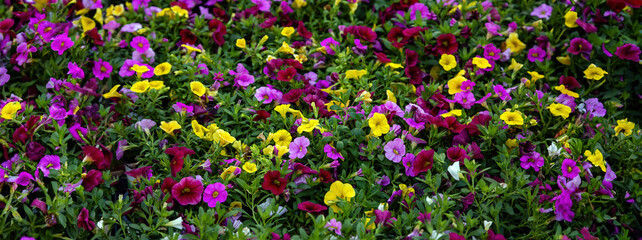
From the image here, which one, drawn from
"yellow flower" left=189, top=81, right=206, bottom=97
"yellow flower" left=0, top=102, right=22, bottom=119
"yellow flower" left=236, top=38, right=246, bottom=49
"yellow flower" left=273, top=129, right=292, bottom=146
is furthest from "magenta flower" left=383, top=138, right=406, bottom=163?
"yellow flower" left=0, top=102, right=22, bottom=119

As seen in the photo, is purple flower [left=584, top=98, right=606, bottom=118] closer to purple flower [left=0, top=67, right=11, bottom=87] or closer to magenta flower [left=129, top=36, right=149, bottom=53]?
magenta flower [left=129, top=36, right=149, bottom=53]

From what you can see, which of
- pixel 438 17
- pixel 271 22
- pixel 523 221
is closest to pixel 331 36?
Answer: pixel 271 22

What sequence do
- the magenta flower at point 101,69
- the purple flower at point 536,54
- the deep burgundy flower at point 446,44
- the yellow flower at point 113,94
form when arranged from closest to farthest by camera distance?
the yellow flower at point 113,94 → the magenta flower at point 101,69 → the deep burgundy flower at point 446,44 → the purple flower at point 536,54

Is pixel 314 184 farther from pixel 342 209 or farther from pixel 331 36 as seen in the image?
pixel 331 36

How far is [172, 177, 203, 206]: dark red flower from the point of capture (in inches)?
86.0

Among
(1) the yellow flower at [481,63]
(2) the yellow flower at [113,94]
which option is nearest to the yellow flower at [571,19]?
(1) the yellow flower at [481,63]

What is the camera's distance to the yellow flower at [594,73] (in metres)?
2.84

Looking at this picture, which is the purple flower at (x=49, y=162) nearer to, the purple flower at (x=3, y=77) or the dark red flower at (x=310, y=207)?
the purple flower at (x=3, y=77)

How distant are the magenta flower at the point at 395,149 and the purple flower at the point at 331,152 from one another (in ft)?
0.67

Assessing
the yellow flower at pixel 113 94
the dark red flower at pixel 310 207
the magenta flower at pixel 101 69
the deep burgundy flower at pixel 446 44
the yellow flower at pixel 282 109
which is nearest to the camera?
the dark red flower at pixel 310 207

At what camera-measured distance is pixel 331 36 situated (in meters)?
3.19

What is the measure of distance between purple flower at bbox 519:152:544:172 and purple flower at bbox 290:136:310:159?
0.92m

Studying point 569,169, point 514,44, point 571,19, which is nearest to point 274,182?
point 569,169

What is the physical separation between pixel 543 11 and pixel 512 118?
1.14 meters
